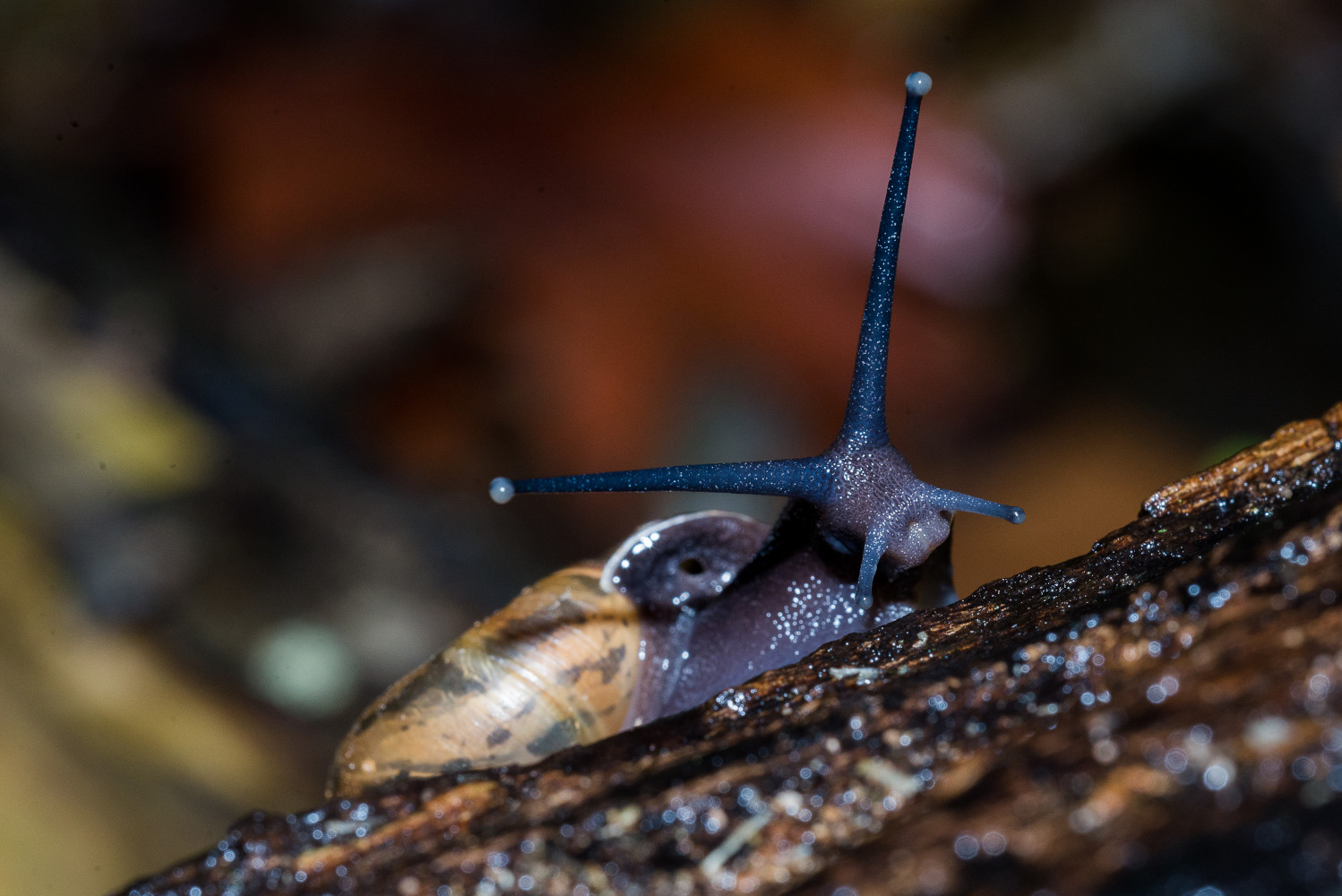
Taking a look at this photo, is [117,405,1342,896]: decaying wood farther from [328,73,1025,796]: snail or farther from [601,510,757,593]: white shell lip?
[601,510,757,593]: white shell lip

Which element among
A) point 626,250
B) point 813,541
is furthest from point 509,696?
point 626,250

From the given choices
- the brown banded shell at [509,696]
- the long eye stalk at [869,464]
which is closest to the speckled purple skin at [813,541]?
the long eye stalk at [869,464]

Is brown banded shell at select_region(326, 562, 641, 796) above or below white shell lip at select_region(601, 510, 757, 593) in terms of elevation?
below

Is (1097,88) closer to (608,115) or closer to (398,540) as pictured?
(608,115)

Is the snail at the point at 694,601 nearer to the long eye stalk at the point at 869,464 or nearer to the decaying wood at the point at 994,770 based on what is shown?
the long eye stalk at the point at 869,464

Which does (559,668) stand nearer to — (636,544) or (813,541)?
(636,544)

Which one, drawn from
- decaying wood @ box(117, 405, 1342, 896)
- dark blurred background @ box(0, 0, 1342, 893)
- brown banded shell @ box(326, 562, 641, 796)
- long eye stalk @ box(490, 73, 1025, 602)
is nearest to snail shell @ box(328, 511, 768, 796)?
brown banded shell @ box(326, 562, 641, 796)
